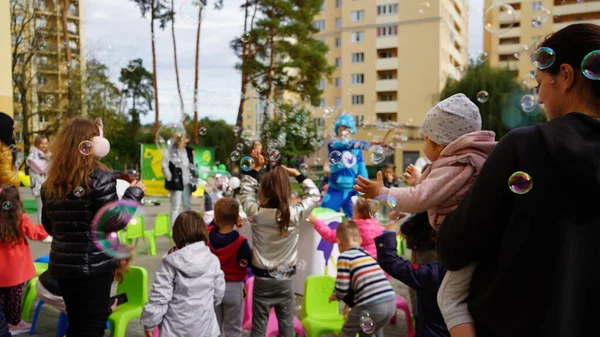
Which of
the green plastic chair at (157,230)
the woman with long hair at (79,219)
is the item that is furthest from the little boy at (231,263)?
the green plastic chair at (157,230)

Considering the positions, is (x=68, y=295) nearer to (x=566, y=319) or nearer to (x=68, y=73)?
(x=566, y=319)

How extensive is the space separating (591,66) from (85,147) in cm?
245

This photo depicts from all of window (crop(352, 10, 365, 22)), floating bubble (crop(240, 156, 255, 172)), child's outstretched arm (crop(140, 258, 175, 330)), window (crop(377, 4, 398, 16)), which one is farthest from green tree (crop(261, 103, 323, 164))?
child's outstretched arm (crop(140, 258, 175, 330))

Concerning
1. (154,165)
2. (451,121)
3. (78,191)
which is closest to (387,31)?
(154,165)

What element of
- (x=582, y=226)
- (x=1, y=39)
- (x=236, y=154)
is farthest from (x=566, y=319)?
(x=1, y=39)

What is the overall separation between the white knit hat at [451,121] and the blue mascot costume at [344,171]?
457 cm

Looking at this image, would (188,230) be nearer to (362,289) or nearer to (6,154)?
Result: (362,289)

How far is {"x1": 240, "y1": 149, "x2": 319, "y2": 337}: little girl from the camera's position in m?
3.46

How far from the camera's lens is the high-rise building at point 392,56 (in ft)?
139

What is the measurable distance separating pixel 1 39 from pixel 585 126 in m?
9.43

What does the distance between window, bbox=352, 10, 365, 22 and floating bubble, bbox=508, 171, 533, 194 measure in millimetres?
44369

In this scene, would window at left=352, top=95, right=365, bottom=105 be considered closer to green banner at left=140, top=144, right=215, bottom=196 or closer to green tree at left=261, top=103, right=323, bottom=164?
green tree at left=261, top=103, right=323, bottom=164

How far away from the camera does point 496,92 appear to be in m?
32.1

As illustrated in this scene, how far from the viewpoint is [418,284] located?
2.81 meters
